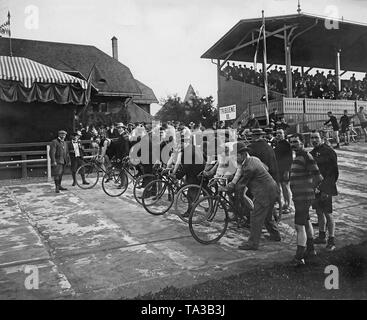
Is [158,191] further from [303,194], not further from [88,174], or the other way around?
[88,174]

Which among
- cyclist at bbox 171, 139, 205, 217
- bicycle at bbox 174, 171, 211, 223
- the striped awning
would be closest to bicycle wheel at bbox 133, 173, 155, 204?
cyclist at bbox 171, 139, 205, 217

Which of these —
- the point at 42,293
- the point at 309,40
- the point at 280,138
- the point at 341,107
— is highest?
the point at 309,40

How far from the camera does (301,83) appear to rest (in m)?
20.9

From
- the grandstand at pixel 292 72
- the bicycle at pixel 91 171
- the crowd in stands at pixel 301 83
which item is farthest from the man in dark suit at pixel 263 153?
the crowd in stands at pixel 301 83

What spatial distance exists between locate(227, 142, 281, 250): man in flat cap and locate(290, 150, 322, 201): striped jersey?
516 millimetres

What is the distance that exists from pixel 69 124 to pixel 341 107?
1397 centimetres

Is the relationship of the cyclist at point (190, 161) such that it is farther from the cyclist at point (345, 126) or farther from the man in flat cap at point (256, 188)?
the cyclist at point (345, 126)

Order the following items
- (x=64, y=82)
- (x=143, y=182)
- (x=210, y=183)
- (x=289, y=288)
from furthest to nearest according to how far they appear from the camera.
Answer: (x=64, y=82) → (x=143, y=182) → (x=210, y=183) → (x=289, y=288)

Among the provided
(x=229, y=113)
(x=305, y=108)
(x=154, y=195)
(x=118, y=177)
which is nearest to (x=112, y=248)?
(x=154, y=195)

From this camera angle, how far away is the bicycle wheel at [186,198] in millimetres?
7336

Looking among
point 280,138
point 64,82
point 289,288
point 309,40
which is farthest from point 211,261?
point 309,40

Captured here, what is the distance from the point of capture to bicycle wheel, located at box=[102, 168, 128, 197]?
10139 millimetres

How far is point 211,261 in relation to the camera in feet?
18.2
